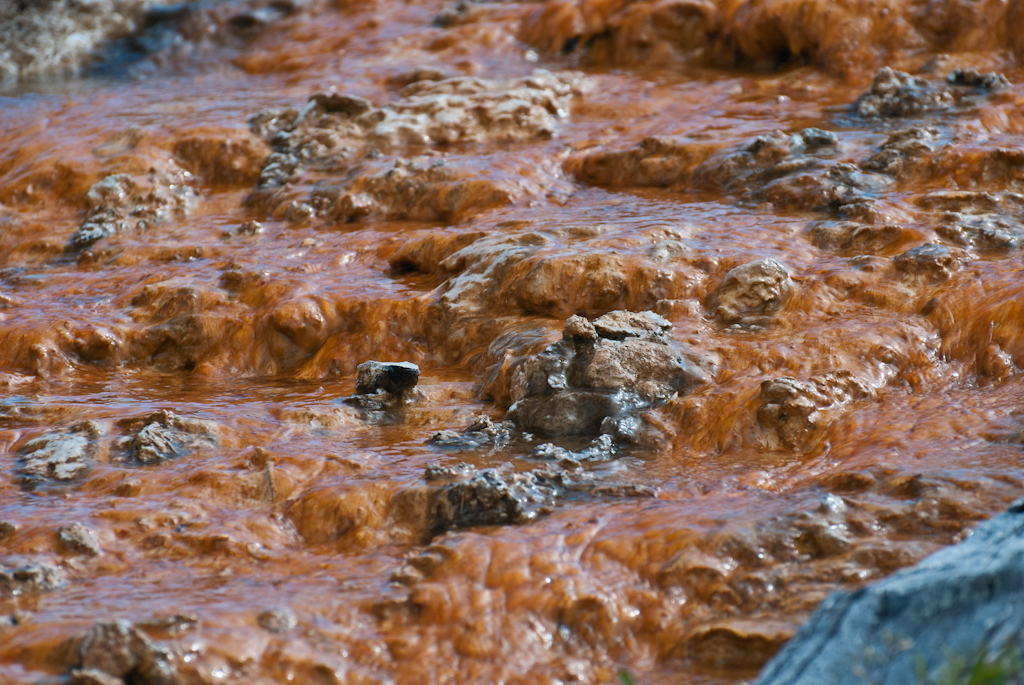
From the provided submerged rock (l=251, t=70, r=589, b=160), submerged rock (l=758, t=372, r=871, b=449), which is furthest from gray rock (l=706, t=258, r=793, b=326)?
submerged rock (l=251, t=70, r=589, b=160)

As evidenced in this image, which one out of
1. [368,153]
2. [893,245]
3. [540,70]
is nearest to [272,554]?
[893,245]

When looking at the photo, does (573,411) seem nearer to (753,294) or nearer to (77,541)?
(753,294)

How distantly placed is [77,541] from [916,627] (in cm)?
301

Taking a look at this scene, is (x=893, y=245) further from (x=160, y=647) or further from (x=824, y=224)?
(x=160, y=647)

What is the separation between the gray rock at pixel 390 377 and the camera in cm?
509

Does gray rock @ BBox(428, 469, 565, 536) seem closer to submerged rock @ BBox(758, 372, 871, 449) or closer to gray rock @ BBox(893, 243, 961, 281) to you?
submerged rock @ BBox(758, 372, 871, 449)

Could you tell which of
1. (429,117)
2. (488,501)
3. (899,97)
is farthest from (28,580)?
(899,97)

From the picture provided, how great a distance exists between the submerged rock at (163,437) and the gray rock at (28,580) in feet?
3.38

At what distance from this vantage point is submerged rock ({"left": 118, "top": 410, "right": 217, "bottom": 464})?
15.0 feet

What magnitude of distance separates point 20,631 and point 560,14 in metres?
9.09

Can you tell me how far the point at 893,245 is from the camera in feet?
18.3

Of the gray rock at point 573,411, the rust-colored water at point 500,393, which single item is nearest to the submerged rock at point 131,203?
the rust-colored water at point 500,393

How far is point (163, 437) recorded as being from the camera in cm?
467

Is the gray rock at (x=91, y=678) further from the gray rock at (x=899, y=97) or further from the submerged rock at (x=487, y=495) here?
the gray rock at (x=899, y=97)
